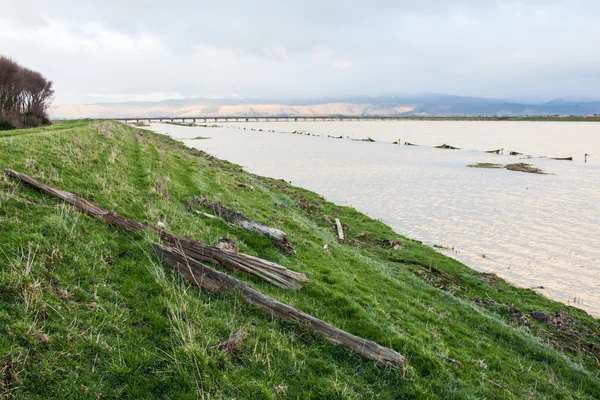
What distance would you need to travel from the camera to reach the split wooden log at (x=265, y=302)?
814 cm

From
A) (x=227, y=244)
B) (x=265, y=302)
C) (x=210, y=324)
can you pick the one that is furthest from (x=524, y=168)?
(x=210, y=324)

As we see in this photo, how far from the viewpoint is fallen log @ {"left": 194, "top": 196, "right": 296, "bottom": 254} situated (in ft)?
47.6

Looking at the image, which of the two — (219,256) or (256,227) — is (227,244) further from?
(256,227)

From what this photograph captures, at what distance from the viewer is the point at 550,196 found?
36.6 m

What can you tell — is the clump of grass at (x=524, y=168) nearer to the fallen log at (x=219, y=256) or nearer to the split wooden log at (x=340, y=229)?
the split wooden log at (x=340, y=229)

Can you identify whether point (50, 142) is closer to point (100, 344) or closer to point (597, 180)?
point (100, 344)

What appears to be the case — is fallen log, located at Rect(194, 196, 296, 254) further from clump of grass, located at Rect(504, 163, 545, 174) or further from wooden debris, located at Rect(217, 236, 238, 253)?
clump of grass, located at Rect(504, 163, 545, 174)

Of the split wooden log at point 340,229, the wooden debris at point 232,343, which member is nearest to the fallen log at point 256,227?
the wooden debris at point 232,343

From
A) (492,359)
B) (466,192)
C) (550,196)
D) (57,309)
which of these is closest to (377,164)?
(466,192)

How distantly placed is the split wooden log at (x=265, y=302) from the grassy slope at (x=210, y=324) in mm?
243

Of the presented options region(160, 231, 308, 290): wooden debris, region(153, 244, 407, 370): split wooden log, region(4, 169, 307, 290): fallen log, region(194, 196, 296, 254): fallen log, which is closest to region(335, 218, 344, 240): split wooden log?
region(194, 196, 296, 254): fallen log

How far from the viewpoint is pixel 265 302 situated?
9.15 meters

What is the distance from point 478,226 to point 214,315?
24.7 metres

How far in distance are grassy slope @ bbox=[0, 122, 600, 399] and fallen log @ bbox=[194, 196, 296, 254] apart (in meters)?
0.61
